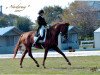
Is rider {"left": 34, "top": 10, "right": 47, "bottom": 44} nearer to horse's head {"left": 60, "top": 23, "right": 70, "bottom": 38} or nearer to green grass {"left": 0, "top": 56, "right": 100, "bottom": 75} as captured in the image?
horse's head {"left": 60, "top": 23, "right": 70, "bottom": 38}

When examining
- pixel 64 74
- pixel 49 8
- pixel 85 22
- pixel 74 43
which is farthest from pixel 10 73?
pixel 49 8

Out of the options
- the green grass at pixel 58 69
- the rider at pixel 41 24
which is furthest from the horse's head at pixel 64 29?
the green grass at pixel 58 69

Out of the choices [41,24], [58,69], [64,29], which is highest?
[41,24]

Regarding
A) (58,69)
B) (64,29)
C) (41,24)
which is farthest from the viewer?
(41,24)

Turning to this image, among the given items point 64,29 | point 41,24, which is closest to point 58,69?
point 64,29

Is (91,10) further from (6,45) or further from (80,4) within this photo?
(6,45)

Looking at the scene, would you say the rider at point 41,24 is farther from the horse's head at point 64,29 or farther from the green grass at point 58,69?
the green grass at point 58,69

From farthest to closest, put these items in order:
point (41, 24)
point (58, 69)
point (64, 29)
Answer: point (41, 24)
point (64, 29)
point (58, 69)

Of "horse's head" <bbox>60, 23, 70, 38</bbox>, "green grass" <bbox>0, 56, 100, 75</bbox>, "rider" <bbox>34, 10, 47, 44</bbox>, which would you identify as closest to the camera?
"green grass" <bbox>0, 56, 100, 75</bbox>

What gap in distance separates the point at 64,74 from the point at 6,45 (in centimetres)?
3891

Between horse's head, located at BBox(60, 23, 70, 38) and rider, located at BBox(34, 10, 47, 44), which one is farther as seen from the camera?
rider, located at BBox(34, 10, 47, 44)

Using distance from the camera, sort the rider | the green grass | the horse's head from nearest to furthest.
A: the green grass → the horse's head → the rider

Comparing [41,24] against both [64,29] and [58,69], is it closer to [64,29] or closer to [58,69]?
[64,29]

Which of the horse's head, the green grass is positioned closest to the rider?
the horse's head
